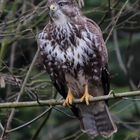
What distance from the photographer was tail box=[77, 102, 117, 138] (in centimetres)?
910

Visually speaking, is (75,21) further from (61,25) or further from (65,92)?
(65,92)

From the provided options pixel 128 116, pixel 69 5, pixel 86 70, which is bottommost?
pixel 128 116

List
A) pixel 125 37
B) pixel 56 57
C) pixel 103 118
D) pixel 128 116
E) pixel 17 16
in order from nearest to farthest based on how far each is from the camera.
Result: pixel 56 57 → pixel 103 118 → pixel 17 16 → pixel 128 116 → pixel 125 37

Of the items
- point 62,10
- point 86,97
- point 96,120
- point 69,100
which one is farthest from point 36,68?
point 62,10

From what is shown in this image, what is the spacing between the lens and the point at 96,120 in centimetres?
924

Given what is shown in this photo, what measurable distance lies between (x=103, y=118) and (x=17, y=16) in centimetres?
169

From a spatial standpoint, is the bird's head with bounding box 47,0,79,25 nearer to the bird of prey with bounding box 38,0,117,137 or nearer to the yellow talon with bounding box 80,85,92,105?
the bird of prey with bounding box 38,0,117,137

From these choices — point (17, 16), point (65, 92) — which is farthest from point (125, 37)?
point (65, 92)

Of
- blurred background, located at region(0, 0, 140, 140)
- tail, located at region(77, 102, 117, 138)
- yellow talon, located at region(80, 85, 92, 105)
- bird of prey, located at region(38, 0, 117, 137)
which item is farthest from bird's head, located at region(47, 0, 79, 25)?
tail, located at region(77, 102, 117, 138)

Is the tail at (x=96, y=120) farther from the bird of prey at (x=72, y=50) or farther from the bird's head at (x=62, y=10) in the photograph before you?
the bird's head at (x=62, y=10)

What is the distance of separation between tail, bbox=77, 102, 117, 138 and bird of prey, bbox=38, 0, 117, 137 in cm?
42

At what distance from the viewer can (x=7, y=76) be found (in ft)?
29.1

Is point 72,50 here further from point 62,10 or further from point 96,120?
point 96,120

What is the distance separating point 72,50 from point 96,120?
1081 millimetres
